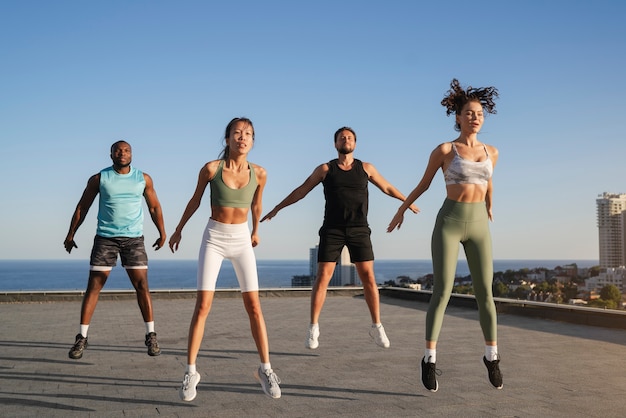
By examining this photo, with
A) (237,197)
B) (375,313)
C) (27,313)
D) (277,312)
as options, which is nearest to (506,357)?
(375,313)

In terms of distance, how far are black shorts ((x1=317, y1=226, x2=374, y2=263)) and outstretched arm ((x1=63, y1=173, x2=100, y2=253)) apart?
104 inches

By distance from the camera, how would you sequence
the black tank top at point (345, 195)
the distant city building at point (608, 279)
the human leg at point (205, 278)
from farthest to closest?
the distant city building at point (608, 279) < the black tank top at point (345, 195) < the human leg at point (205, 278)

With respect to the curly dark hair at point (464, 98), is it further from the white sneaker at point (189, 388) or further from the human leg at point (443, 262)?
the white sneaker at point (189, 388)

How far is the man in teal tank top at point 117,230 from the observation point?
6.52 m

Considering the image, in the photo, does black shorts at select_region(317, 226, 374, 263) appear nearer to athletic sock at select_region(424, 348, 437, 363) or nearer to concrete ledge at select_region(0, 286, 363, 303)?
athletic sock at select_region(424, 348, 437, 363)

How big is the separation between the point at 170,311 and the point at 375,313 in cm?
623

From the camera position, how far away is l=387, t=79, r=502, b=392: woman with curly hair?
479 centimetres

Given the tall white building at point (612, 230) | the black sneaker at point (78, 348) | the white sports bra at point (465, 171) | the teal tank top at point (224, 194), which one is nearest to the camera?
the teal tank top at point (224, 194)

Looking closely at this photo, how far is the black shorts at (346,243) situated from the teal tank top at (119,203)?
2161 millimetres

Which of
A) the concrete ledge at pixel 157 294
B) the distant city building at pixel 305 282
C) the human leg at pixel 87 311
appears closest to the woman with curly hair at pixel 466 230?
the human leg at pixel 87 311

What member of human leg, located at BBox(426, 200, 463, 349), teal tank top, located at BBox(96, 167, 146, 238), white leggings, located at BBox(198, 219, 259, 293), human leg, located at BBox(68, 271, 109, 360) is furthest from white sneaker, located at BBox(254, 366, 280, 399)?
teal tank top, located at BBox(96, 167, 146, 238)

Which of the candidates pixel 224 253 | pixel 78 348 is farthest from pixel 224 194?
pixel 78 348

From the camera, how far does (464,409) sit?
4168mm

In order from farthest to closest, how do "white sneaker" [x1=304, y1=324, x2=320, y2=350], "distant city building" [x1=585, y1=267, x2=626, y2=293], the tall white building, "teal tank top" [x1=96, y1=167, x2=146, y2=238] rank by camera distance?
1. the tall white building
2. "distant city building" [x1=585, y1=267, x2=626, y2=293]
3. "white sneaker" [x1=304, y1=324, x2=320, y2=350]
4. "teal tank top" [x1=96, y1=167, x2=146, y2=238]
